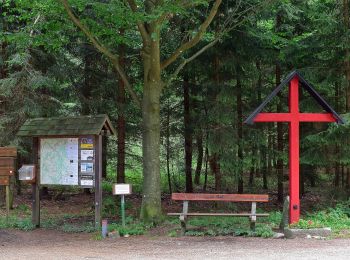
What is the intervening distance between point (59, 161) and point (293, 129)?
20.7 ft

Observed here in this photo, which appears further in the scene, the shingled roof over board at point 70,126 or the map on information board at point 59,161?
the map on information board at point 59,161

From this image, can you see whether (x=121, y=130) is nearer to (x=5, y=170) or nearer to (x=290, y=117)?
(x=5, y=170)

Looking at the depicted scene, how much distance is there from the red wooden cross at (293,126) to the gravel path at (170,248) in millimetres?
2011

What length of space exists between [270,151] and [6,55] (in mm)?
10982

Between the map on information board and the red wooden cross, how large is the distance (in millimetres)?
4879

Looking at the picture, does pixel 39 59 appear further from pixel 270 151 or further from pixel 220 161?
pixel 270 151

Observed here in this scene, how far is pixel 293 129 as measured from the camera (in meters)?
11.9

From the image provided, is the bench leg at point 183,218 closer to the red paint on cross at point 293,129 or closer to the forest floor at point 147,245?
the forest floor at point 147,245

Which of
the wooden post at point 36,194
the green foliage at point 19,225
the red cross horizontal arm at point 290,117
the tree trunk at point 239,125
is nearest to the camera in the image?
the red cross horizontal arm at point 290,117

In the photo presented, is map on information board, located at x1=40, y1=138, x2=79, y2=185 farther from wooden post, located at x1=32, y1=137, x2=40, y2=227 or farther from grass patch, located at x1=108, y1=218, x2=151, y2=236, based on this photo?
grass patch, located at x1=108, y1=218, x2=151, y2=236

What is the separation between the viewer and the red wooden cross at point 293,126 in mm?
11680

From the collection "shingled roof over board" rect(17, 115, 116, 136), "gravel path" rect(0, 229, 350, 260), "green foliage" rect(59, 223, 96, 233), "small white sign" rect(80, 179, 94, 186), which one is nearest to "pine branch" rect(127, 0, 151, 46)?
"shingled roof over board" rect(17, 115, 116, 136)

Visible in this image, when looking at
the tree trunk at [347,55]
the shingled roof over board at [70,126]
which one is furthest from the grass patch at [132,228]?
the tree trunk at [347,55]

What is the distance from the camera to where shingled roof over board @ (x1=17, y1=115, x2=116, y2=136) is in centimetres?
1186
